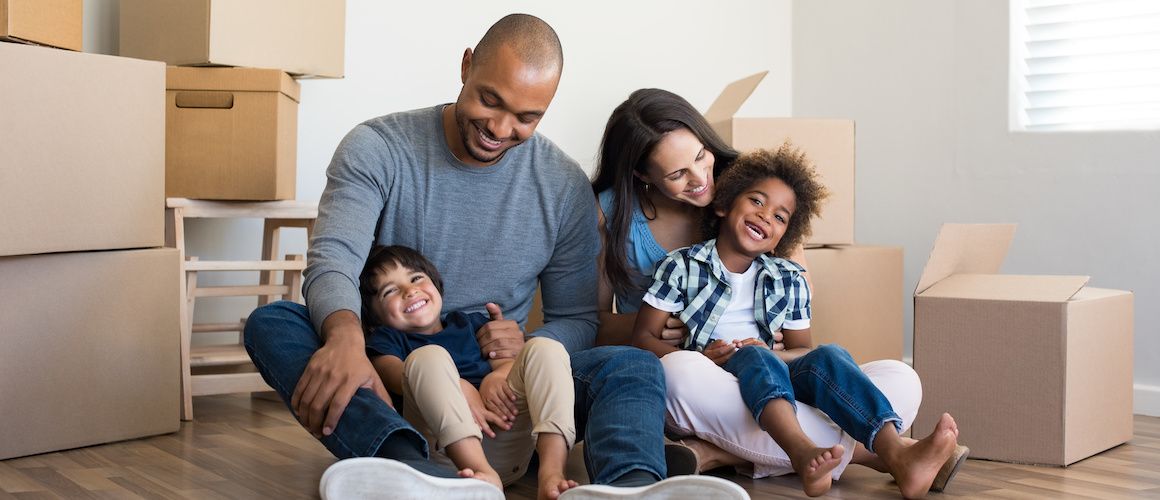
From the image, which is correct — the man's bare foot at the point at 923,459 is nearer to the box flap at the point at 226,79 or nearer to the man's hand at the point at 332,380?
the man's hand at the point at 332,380

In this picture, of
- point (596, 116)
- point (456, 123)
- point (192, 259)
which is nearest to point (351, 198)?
point (456, 123)

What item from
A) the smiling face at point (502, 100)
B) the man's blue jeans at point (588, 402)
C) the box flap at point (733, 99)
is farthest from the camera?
the box flap at point (733, 99)

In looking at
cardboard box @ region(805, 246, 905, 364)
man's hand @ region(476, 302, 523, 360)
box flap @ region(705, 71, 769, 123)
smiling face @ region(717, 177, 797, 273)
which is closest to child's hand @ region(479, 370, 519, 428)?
man's hand @ region(476, 302, 523, 360)

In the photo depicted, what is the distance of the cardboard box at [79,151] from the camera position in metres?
1.72

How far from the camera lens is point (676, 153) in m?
1.83

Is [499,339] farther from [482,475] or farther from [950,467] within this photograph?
[950,467]

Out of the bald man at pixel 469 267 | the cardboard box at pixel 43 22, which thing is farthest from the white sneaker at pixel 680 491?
the cardboard box at pixel 43 22

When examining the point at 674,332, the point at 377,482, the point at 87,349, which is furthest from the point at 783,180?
the point at 87,349

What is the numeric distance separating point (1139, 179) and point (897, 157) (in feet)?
2.06

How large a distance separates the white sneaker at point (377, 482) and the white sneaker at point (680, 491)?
0.18 m

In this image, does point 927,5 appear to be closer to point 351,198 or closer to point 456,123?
point 456,123

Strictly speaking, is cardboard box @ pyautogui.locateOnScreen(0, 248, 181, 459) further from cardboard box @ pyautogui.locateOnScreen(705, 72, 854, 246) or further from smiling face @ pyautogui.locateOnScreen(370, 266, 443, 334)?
cardboard box @ pyautogui.locateOnScreen(705, 72, 854, 246)

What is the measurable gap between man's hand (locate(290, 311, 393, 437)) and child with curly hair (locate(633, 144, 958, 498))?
1.84 ft

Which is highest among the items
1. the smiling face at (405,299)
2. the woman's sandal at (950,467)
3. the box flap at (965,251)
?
the box flap at (965,251)
